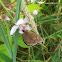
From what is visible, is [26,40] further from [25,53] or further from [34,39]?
[25,53]

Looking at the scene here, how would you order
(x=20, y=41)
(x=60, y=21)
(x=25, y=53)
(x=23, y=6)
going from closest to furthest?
1. (x=23, y=6)
2. (x=20, y=41)
3. (x=25, y=53)
4. (x=60, y=21)

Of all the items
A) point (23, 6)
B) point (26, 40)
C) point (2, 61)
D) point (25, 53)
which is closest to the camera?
point (23, 6)

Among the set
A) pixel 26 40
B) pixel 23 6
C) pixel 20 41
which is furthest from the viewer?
pixel 20 41

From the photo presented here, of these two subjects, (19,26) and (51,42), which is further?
(51,42)

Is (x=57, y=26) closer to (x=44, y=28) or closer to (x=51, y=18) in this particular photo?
(x=51, y=18)

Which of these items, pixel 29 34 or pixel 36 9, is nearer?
pixel 29 34

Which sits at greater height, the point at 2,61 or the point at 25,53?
the point at 2,61

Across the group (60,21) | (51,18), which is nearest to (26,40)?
(51,18)

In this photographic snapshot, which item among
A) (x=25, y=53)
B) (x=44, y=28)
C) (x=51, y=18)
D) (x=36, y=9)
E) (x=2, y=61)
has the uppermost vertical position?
(x=36, y=9)

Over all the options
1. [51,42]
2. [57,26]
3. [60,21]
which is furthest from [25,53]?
[60,21]
